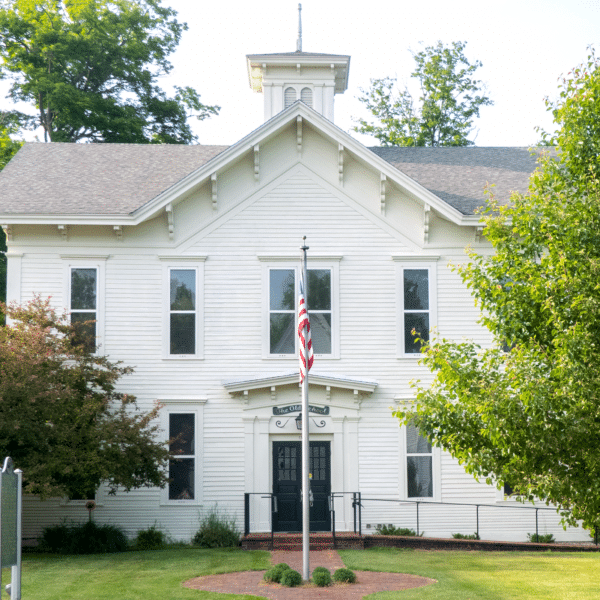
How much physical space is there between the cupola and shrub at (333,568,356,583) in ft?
49.5

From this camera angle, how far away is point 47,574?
1469 cm

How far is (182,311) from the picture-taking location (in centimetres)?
2009

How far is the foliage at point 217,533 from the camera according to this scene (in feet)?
61.5

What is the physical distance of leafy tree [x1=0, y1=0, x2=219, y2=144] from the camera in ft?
111

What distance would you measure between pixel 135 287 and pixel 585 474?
12.1 m

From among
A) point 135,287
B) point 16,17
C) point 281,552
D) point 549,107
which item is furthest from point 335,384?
point 16,17

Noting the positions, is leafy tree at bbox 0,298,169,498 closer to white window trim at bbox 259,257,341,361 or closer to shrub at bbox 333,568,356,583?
white window trim at bbox 259,257,341,361

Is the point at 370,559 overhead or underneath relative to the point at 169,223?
underneath

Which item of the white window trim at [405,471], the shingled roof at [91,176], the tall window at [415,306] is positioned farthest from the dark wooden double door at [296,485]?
the shingled roof at [91,176]

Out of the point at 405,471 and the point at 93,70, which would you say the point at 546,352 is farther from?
the point at 93,70

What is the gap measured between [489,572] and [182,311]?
939 centimetres

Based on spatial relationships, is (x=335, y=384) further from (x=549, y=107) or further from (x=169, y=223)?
(x=549, y=107)

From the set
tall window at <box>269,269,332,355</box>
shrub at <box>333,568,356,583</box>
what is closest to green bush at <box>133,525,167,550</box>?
tall window at <box>269,269,332,355</box>

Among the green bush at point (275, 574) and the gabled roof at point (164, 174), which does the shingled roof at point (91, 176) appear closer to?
the gabled roof at point (164, 174)
